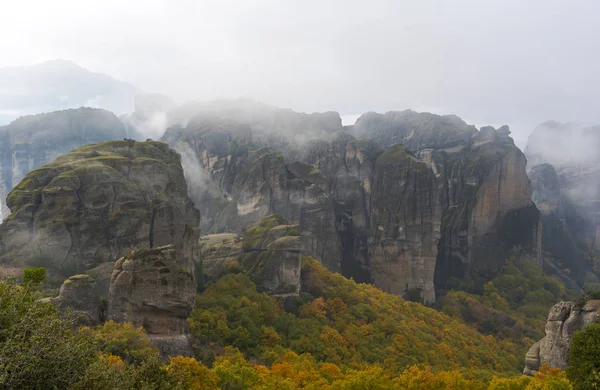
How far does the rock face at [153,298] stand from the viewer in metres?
28.4

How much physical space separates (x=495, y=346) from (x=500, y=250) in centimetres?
3557

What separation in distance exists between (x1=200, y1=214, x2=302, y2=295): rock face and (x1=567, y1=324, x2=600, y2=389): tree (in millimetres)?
29253

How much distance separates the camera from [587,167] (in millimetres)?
129375

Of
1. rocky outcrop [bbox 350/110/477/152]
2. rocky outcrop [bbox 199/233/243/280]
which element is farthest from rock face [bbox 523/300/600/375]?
rocky outcrop [bbox 350/110/477/152]

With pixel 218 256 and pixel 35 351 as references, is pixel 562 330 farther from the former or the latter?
pixel 218 256

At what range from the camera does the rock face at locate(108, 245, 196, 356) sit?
2842cm

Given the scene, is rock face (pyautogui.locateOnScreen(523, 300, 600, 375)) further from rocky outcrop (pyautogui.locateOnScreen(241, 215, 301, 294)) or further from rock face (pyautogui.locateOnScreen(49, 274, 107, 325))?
rock face (pyautogui.locateOnScreen(49, 274, 107, 325))

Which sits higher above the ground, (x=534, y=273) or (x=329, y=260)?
(x=329, y=260)

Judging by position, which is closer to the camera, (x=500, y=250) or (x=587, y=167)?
(x=500, y=250)

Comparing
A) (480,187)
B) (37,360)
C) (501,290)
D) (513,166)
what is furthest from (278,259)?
(513,166)

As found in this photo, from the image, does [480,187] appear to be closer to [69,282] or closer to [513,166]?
[513,166]

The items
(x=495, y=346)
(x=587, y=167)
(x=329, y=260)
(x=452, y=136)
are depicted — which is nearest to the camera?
(x=495, y=346)

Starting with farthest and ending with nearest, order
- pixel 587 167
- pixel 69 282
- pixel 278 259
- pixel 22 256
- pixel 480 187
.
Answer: pixel 587 167 → pixel 480 187 → pixel 278 259 → pixel 22 256 → pixel 69 282

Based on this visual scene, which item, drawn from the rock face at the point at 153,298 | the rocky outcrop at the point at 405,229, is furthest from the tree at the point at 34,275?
the rocky outcrop at the point at 405,229
